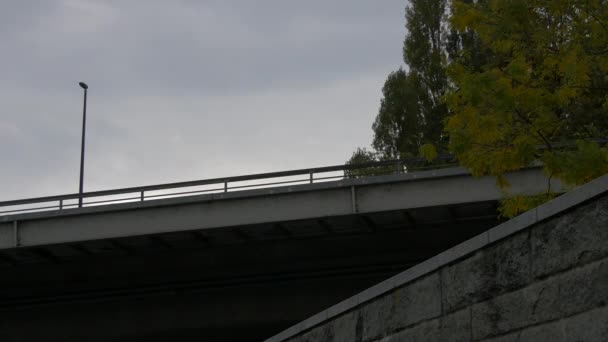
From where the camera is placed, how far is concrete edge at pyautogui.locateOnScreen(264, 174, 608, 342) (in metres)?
5.46

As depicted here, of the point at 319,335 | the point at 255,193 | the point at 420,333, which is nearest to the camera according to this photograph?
the point at 420,333

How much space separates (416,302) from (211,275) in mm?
23413

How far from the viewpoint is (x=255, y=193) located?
91.7 ft

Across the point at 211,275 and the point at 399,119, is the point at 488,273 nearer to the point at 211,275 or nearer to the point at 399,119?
the point at 211,275

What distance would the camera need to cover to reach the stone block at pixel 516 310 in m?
5.67

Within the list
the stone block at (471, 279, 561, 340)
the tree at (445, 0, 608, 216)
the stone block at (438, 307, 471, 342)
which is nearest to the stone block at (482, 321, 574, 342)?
the stone block at (471, 279, 561, 340)

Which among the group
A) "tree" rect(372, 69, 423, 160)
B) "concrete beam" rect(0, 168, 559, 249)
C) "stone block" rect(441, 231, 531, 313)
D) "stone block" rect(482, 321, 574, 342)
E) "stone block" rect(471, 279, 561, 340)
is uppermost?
"tree" rect(372, 69, 423, 160)

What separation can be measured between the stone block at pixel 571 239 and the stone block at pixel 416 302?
1134 mm

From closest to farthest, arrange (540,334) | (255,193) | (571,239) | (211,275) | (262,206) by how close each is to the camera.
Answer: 1. (571,239)
2. (540,334)
3. (262,206)
4. (255,193)
5. (211,275)

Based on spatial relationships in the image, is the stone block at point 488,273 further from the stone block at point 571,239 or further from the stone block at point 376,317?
the stone block at point 376,317

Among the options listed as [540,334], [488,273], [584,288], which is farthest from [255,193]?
[584,288]

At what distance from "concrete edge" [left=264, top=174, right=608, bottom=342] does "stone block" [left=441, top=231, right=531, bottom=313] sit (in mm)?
54

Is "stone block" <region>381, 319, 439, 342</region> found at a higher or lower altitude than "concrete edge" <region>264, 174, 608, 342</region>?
lower

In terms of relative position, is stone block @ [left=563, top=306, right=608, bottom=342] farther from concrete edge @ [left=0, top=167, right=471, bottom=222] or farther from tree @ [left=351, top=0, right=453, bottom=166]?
tree @ [left=351, top=0, right=453, bottom=166]
